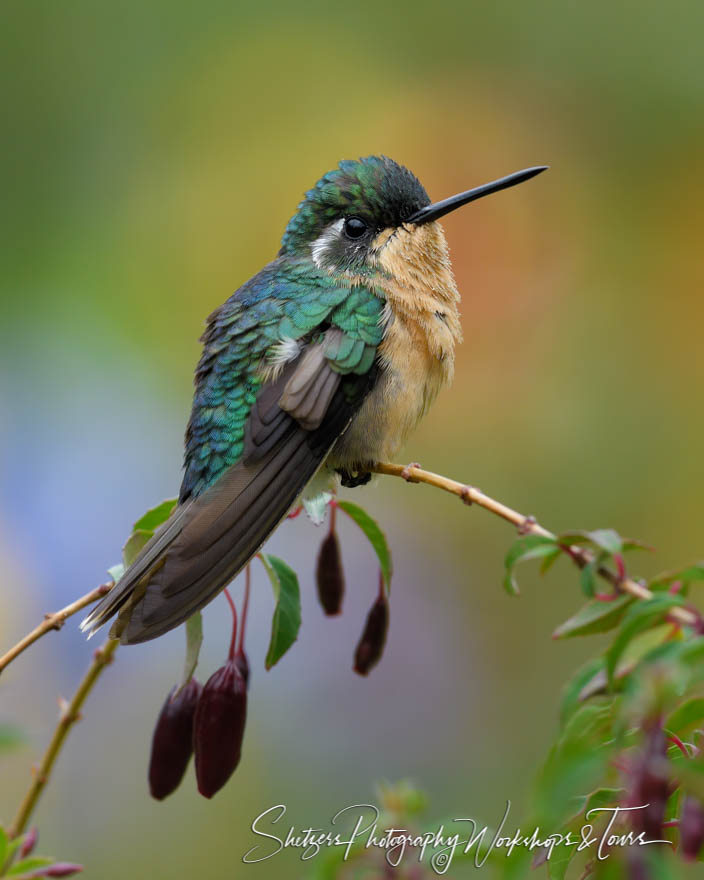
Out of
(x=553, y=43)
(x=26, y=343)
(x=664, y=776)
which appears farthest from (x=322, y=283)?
(x=553, y=43)

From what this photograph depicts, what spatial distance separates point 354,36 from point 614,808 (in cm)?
622

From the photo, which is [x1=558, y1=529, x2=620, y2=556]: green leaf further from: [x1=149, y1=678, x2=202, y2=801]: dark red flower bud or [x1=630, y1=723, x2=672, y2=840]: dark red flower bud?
[x1=149, y1=678, x2=202, y2=801]: dark red flower bud

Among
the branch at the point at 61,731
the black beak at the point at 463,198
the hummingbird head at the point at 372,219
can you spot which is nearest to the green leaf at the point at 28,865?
the branch at the point at 61,731

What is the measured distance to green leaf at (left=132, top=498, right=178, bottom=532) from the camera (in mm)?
2250

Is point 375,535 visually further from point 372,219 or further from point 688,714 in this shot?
point 372,219

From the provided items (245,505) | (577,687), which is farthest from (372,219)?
(577,687)

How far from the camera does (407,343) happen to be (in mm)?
3002

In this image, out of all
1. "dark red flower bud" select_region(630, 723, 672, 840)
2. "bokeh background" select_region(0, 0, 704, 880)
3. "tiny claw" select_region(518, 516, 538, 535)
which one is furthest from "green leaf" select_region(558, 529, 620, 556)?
"bokeh background" select_region(0, 0, 704, 880)

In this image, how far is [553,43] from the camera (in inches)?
251

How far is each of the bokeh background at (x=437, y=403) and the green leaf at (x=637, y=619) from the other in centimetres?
318

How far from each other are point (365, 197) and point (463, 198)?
1.07ft

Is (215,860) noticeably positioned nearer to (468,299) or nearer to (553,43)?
(468,299)

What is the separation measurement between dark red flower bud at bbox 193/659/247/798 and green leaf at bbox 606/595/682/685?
87 cm

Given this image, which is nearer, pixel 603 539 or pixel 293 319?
pixel 603 539
